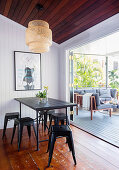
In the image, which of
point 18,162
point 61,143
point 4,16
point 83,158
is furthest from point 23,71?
point 83,158

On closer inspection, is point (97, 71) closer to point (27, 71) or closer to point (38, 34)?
point (27, 71)

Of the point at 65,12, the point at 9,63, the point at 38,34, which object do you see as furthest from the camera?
the point at 9,63

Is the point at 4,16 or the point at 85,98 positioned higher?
the point at 4,16

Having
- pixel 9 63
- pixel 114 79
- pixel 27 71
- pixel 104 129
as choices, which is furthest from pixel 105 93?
pixel 9 63

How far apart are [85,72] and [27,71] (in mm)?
3987

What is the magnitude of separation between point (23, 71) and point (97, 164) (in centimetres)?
301

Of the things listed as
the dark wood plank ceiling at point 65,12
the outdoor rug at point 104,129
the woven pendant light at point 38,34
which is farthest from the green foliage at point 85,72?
the woven pendant light at point 38,34

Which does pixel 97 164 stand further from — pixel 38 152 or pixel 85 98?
pixel 85 98

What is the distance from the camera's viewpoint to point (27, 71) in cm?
425

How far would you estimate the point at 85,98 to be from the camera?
5.18 m

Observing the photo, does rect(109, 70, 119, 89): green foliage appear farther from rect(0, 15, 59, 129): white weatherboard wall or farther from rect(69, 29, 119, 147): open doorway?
rect(0, 15, 59, 129): white weatherboard wall

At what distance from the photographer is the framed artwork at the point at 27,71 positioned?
4113 millimetres

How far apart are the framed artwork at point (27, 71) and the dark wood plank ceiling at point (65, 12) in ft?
2.87

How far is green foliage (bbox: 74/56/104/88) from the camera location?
7434 millimetres
